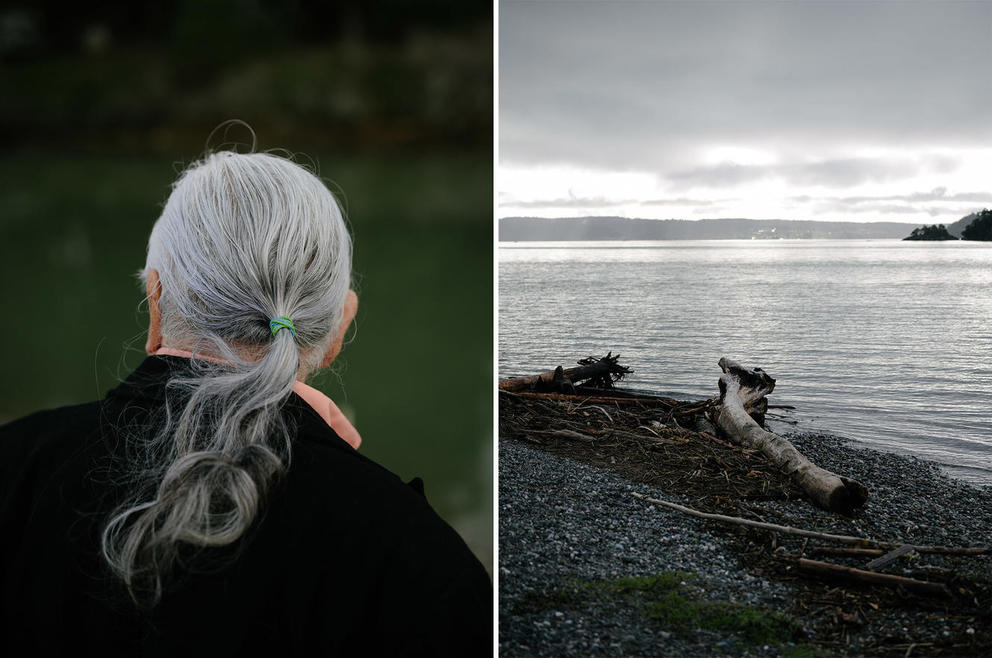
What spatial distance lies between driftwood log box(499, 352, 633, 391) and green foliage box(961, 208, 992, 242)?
70cm

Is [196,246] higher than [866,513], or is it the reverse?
[196,246]

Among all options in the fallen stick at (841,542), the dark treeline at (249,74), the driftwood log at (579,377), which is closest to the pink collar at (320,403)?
the driftwood log at (579,377)

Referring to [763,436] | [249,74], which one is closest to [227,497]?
[763,436]

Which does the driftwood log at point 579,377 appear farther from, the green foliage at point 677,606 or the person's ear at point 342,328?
the person's ear at point 342,328

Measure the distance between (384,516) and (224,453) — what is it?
17cm

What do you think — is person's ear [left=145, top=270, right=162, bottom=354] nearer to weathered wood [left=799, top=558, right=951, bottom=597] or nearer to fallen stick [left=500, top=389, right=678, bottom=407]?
fallen stick [left=500, top=389, right=678, bottom=407]

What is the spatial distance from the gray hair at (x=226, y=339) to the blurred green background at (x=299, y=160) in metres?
1.77

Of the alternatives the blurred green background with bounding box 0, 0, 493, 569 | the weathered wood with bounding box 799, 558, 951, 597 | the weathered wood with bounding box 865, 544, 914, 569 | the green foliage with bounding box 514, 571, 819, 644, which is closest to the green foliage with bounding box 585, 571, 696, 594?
the green foliage with bounding box 514, 571, 819, 644

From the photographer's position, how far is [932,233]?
1.55 m

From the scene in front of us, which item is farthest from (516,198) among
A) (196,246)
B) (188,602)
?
(188,602)

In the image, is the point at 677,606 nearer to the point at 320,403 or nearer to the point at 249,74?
the point at 320,403

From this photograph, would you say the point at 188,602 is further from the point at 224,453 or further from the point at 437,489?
the point at 437,489

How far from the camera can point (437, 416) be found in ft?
9.28

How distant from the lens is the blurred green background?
2.65 meters
